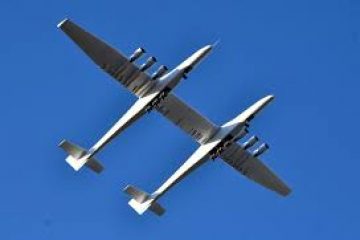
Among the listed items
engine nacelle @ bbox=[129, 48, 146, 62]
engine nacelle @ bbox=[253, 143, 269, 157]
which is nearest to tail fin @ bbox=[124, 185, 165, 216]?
engine nacelle @ bbox=[253, 143, 269, 157]

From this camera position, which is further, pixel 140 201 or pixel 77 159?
pixel 140 201

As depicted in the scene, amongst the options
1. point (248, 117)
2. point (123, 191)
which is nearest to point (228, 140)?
point (248, 117)

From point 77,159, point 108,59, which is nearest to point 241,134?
point 108,59

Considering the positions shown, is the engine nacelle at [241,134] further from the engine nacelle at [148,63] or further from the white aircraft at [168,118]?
the engine nacelle at [148,63]

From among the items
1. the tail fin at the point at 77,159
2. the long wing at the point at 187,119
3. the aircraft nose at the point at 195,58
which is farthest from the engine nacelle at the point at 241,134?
the tail fin at the point at 77,159

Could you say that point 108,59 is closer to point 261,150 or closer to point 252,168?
point 261,150

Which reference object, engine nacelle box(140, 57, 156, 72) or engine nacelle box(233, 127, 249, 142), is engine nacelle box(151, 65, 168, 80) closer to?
engine nacelle box(140, 57, 156, 72)

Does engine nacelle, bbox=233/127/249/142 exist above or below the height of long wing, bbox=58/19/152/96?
above
